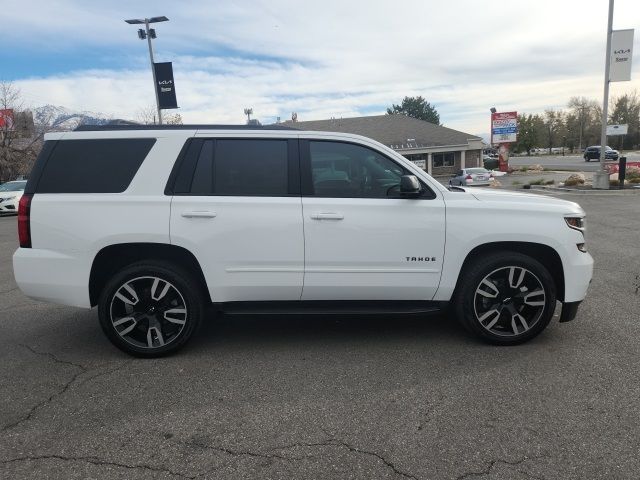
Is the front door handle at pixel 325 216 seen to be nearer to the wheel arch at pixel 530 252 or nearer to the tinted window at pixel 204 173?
the tinted window at pixel 204 173

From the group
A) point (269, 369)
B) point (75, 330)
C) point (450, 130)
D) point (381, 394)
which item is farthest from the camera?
point (450, 130)

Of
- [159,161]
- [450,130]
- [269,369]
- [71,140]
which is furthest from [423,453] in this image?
[450,130]

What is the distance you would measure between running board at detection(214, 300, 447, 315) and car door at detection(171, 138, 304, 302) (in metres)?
0.08

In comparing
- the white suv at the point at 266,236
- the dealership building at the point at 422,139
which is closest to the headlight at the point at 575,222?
the white suv at the point at 266,236

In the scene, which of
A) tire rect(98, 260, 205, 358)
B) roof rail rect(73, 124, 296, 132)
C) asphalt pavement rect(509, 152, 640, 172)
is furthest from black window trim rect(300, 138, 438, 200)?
asphalt pavement rect(509, 152, 640, 172)

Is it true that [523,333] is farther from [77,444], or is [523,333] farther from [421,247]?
[77,444]

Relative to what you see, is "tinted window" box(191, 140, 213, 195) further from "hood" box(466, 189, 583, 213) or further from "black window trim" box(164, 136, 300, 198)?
"hood" box(466, 189, 583, 213)

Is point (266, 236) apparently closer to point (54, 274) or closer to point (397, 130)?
point (54, 274)

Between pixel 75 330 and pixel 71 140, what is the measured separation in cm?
198

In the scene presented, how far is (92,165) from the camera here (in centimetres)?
398

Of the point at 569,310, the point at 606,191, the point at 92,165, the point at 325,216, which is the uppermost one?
the point at 92,165

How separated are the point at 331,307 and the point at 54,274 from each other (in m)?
2.30

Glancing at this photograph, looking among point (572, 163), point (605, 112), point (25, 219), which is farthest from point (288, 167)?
point (572, 163)

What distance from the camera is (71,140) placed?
4004 mm
